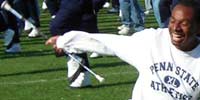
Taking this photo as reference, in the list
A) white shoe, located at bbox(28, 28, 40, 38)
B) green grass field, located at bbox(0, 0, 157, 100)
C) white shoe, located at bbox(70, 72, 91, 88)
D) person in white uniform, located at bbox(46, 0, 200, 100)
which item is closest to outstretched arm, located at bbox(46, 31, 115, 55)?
person in white uniform, located at bbox(46, 0, 200, 100)

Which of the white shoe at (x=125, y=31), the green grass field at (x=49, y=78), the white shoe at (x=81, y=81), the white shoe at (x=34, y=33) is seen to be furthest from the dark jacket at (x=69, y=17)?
the white shoe at (x=34, y=33)

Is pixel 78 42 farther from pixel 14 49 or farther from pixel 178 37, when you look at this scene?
pixel 14 49

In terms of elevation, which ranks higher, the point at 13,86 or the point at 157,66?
the point at 157,66

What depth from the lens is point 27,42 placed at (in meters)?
12.3

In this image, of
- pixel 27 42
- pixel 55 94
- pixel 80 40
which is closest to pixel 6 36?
pixel 27 42

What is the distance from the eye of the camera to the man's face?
403 centimetres

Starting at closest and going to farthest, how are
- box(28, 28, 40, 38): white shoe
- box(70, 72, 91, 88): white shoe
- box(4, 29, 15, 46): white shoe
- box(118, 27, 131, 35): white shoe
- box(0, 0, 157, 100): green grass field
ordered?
1. box(0, 0, 157, 100): green grass field
2. box(70, 72, 91, 88): white shoe
3. box(4, 29, 15, 46): white shoe
4. box(118, 27, 131, 35): white shoe
5. box(28, 28, 40, 38): white shoe

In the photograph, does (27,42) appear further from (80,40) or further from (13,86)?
(80,40)

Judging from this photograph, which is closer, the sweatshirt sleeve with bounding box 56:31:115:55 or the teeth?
the teeth

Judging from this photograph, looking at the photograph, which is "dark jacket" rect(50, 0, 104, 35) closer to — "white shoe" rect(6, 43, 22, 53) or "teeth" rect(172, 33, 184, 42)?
"white shoe" rect(6, 43, 22, 53)

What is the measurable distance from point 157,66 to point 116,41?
0.31 meters

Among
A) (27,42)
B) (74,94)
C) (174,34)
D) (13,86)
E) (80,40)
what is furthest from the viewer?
(27,42)

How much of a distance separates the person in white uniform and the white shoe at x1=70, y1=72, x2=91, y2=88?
11.3ft

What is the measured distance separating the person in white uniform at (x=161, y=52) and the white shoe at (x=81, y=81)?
3.44 meters
